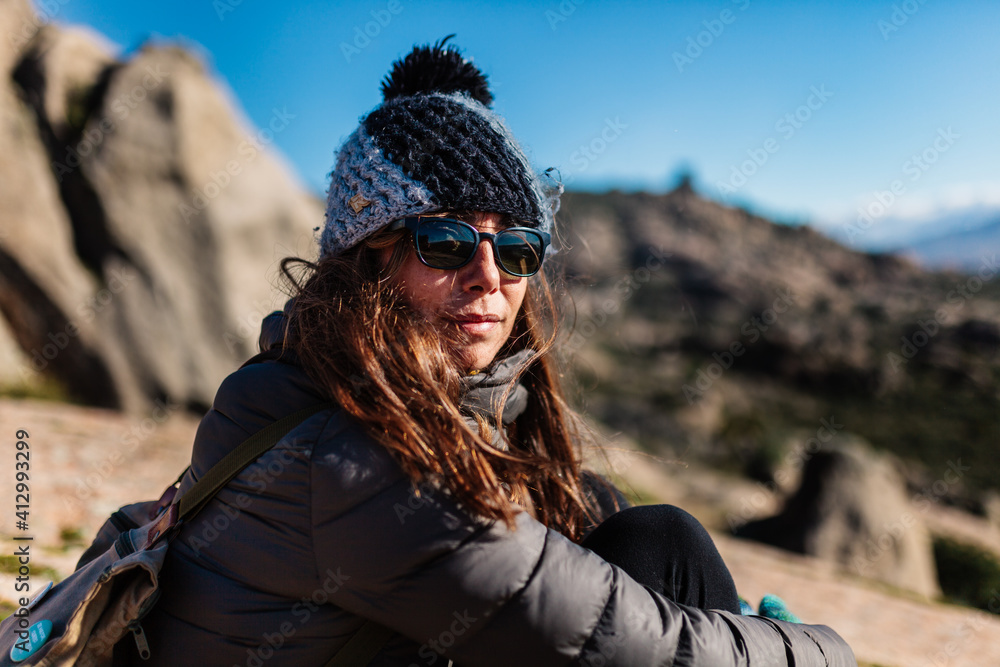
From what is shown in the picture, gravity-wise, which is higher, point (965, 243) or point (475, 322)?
point (965, 243)

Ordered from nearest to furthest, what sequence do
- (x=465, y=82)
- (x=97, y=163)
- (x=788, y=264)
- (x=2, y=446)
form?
(x=465, y=82), (x=2, y=446), (x=97, y=163), (x=788, y=264)

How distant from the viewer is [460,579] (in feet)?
→ 4.07

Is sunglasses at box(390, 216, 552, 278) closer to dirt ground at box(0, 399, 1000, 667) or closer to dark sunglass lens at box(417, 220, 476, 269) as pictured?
dark sunglass lens at box(417, 220, 476, 269)

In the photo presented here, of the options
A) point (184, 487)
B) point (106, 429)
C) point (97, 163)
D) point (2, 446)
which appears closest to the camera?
point (184, 487)

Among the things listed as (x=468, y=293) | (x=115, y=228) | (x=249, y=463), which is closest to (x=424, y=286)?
Answer: (x=468, y=293)

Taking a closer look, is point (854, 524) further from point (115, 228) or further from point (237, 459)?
point (115, 228)

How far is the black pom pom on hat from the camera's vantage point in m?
2.01

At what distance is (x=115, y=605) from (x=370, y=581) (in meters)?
0.52

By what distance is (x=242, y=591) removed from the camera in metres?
1.35

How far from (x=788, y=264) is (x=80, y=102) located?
153 feet

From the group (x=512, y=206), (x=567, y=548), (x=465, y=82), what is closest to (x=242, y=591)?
(x=567, y=548)

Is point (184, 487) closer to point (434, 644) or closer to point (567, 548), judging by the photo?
point (434, 644)

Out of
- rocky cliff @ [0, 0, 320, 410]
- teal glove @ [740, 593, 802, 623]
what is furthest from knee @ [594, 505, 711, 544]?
rocky cliff @ [0, 0, 320, 410]

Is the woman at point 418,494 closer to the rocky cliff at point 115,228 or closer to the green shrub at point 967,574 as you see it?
the rocky cliff at point 115,228
